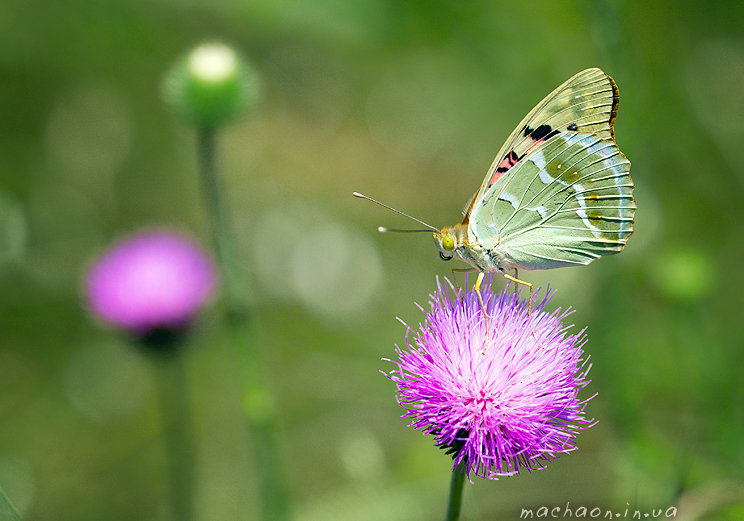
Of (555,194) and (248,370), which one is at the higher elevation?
(555,194)

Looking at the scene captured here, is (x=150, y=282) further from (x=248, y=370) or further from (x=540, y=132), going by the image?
(x=540, y=132)

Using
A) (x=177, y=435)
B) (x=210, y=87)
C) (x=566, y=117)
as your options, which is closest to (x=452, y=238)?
(x=566, y=117)

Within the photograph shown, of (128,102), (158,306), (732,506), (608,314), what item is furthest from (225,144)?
(732,506)

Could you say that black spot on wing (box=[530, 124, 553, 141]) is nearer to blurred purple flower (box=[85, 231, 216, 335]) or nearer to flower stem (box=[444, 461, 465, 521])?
flower stem (box=[444, 461, 465, 521])

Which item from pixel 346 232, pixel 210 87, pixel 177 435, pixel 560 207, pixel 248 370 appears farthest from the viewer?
pixel 346 232

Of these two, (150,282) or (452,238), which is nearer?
(452,238)
